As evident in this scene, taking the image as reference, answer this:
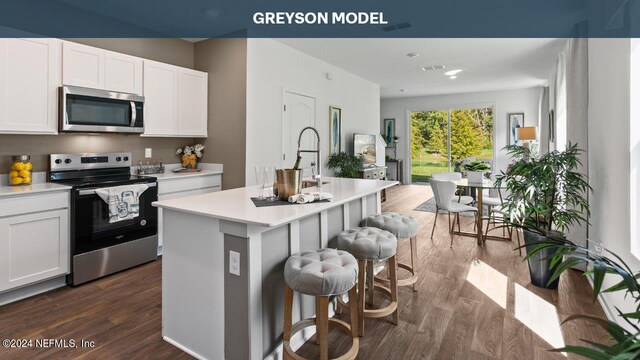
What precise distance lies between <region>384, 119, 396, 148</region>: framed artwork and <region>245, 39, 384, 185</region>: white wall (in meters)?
4.14

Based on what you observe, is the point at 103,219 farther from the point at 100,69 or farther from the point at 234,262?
the point at 234,262

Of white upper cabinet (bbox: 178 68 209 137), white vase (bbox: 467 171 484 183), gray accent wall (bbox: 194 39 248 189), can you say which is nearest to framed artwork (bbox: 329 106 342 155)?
gray accent wall (bbox: 194 39 248 189)

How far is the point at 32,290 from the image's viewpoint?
9.27ft

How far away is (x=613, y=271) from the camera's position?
0.94 metres

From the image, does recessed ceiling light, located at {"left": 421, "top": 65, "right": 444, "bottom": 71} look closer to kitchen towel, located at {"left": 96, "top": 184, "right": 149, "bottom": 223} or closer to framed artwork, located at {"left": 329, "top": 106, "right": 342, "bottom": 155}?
framed artwork, located at {"left": 329, "top": 106, "right": 342, "bottom": 155}

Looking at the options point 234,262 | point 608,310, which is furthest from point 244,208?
point 608,310

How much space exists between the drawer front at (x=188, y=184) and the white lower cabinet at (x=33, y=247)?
93cm

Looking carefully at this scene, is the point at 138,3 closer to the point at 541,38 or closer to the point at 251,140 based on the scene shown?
the point at 251,140

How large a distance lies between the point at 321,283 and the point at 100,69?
127 inches

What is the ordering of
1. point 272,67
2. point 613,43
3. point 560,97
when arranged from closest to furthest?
point 613,43 → point 272,67 → point 560,97

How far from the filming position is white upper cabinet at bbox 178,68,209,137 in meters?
4.16

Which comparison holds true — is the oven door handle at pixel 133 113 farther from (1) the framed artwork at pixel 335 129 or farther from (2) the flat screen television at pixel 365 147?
(2) the flat screen television at pixel 365 147

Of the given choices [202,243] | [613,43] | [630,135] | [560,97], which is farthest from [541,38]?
[202,243]

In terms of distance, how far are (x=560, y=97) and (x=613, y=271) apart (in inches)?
200
